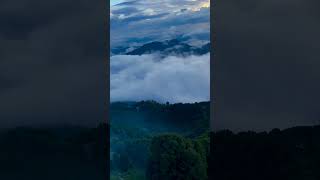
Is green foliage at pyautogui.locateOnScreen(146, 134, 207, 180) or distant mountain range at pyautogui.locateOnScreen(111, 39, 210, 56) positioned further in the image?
distant mountain range at pyautogui.locateOnScreen(111, 39, 210, 56)

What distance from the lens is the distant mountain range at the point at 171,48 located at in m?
10.6

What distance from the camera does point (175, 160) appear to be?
403 inches

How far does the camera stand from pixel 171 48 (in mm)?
10688

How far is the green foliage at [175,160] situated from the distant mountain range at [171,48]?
1.46 metres

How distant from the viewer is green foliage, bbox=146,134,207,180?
33.2 feet

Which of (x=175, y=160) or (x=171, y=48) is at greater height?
(x=171, y=48)

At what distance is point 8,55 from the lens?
7.72 m

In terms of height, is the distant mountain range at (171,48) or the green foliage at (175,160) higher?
the distant mountain range at (171,48)

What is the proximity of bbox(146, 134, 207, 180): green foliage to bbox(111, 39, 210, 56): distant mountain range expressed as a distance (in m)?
1.46

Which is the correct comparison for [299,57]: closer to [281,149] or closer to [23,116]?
[281,149]

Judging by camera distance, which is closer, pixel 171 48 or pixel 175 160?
pixel 175 160

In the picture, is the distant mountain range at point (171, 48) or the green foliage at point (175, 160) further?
the distant mountain range at point (171, 48)

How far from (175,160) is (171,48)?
1933 mm

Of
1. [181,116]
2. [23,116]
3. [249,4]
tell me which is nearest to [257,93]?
[249,4]
